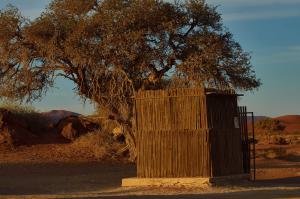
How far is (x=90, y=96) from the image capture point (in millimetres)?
31094

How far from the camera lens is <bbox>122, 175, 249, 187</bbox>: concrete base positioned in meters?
20.8

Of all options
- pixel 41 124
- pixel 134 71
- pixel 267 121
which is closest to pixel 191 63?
pixel 134 71

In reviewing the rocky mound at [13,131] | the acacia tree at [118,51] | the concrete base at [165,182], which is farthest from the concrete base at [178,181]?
the rocky mound at [13,131]

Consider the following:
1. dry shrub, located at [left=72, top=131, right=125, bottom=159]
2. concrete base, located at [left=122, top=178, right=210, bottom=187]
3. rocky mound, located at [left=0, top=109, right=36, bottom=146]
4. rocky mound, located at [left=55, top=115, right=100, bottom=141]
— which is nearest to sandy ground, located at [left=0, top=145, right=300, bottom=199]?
concrete base, located at [left=122, top=178, right=210, bottom=187]

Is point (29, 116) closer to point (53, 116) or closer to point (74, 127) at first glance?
point (74, 127)

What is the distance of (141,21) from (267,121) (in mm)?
51793

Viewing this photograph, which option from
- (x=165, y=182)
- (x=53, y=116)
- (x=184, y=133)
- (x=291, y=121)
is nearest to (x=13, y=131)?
(x=165, y=182)

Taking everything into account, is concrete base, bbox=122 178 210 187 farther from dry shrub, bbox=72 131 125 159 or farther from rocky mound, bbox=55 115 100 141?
rocky mound, bbox=55 115 100 141

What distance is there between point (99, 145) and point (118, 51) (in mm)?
6435

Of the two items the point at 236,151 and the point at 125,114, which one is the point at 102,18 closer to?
the point at 125,114

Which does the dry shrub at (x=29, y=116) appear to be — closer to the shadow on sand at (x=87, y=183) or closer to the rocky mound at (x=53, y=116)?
the rocky mound at (x=53, y=116)

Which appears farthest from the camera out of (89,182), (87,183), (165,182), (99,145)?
(99,145)

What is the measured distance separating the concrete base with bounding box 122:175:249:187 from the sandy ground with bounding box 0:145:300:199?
32cm

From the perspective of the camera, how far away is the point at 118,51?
93.8ft
